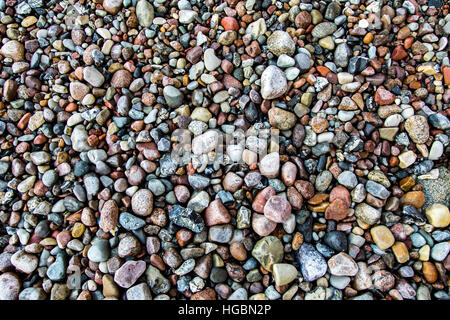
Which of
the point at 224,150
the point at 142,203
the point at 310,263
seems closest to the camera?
the point at 310,263

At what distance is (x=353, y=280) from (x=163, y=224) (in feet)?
3.58

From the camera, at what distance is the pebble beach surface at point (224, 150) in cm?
163

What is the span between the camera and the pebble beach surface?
1626mm

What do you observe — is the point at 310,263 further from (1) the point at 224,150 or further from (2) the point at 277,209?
(1) the point at 224,150

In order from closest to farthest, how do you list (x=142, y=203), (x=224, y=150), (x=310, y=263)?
(x=310, y=263) → (x=142, y=203) → (x=224, y=150)

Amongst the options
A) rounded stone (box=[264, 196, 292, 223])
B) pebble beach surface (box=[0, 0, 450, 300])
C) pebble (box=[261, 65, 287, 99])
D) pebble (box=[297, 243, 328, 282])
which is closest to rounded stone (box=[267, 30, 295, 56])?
pebble beach surface (box=[0, 0, 450, 300])

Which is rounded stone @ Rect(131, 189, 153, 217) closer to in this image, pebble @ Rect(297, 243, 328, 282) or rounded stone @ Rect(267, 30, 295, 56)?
pebble @ Rect(297, 243, 328, 282)

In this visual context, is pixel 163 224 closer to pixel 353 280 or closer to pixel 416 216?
pixel 353 280

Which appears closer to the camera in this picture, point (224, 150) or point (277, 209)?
point (277, 209)

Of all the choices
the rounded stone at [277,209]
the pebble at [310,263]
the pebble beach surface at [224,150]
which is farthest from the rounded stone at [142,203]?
the pebble at [310,263]

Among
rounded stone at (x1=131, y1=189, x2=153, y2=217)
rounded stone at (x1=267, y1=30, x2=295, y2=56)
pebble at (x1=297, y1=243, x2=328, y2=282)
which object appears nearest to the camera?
pebble at (x1=297, y1=243, x2=328, y2=282)

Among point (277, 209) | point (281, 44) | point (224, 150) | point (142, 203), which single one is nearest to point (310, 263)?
point (277, 209)

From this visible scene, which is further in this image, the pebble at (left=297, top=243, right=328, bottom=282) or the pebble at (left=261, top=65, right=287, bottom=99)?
the pebble at (left=261, top=65, right=287, bottom=99)

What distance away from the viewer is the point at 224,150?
5.99ft
